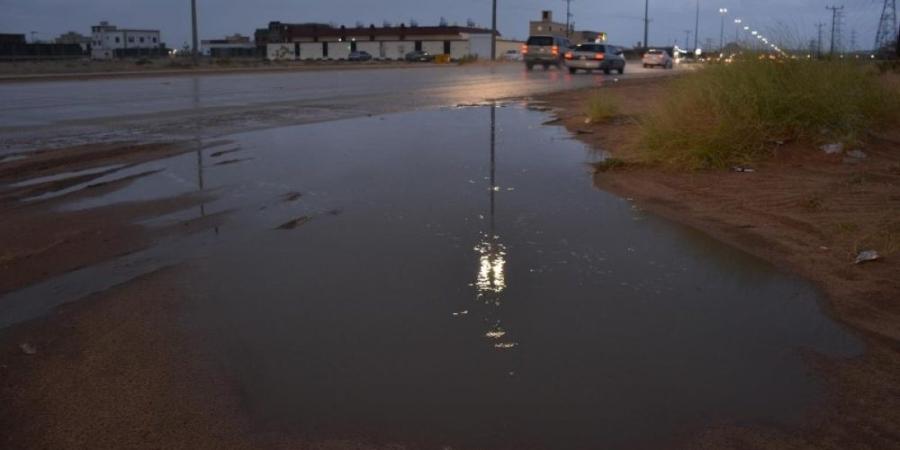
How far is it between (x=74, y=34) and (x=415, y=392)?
209 meters

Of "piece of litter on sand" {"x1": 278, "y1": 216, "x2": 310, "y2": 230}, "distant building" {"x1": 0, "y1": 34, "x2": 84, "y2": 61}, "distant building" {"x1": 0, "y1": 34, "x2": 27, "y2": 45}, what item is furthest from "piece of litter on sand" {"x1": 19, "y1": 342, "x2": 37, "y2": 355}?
"distant building" {"x1": 0, "y1": 34, "x2": 27, "y2": 45}

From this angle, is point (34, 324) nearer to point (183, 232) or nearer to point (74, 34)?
point (183, 232)

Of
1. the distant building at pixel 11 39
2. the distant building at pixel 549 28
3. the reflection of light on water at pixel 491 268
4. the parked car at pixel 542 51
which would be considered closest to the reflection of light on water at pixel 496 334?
the reflection of light on water at pixel 491 268

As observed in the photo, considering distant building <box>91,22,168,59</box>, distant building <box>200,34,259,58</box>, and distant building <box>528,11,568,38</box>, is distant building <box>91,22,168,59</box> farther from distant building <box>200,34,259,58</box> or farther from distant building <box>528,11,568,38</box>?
distant building <box>528,11,568,38</box>

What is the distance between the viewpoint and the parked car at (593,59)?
165 ft

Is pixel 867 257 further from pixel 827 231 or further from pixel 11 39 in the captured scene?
pixel 11 39

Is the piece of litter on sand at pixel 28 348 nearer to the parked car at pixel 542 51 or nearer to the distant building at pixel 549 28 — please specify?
the parked car at pixel 542 51

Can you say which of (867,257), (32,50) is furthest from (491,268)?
(32,50)

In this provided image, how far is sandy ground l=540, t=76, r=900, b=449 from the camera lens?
4.20 metres

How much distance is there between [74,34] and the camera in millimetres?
191625

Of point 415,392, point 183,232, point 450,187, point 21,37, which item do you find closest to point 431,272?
point 415,392

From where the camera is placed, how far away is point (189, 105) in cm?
2208

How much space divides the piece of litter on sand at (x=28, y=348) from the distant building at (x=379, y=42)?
330 ft

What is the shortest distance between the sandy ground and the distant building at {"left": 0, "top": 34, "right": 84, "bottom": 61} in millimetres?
72302
